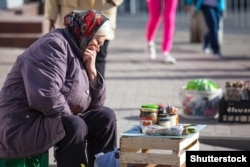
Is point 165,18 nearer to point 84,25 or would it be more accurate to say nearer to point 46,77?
point 84,25

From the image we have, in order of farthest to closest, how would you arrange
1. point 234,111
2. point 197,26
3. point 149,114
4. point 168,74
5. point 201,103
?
point 197,26
point 168,74
point 201,103
point 234,111
point 149,114

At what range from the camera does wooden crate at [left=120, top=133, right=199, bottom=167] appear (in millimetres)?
5684

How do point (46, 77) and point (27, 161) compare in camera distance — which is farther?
point (27, 161)

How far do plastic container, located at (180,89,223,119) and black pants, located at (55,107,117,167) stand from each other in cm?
249

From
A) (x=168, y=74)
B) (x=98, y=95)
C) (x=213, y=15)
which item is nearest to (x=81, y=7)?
(x=98, y=95)

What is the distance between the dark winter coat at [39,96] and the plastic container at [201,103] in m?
2.84

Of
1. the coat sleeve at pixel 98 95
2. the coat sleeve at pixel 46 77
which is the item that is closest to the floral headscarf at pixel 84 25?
the coat sleeve at pixel 46 77

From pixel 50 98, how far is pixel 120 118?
3.07 m

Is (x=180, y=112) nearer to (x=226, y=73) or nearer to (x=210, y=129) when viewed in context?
(x=210, y=129)

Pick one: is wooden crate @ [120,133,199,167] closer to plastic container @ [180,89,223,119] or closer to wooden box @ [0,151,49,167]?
wooden box @ [0,151,49,167]

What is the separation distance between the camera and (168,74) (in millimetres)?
11664

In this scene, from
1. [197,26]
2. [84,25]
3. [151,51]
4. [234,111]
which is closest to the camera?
[84,25]

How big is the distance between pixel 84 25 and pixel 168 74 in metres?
5.84

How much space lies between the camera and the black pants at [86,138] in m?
5.73
